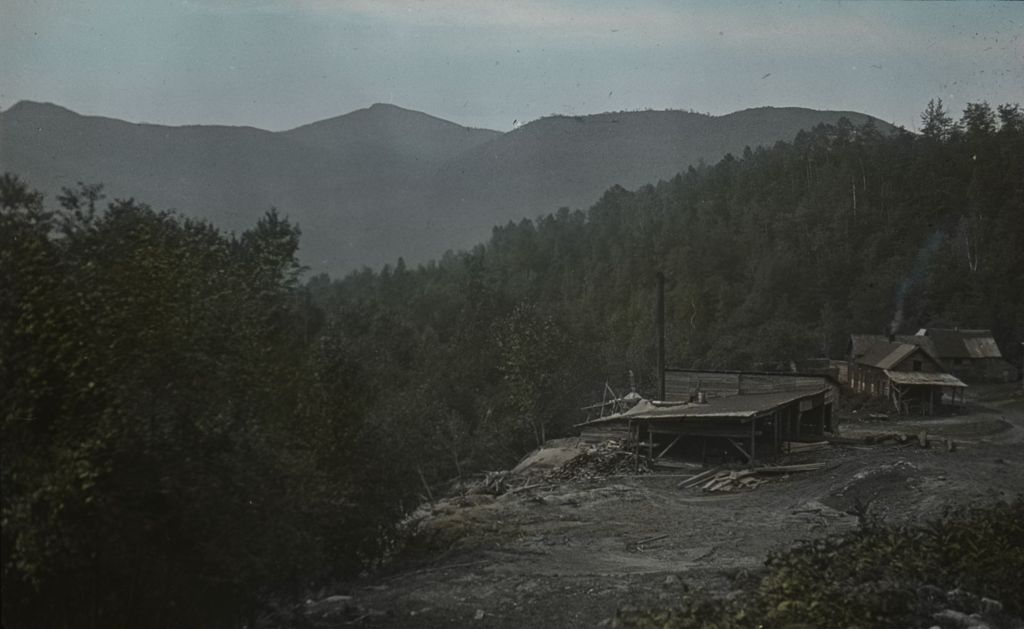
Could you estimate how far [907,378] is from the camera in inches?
1877

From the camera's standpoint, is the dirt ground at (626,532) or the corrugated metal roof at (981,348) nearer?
the dirt ground at (626,532)

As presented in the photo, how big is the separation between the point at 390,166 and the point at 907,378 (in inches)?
4099

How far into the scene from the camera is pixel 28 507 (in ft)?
32.1

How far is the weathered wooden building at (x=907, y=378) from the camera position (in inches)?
1871

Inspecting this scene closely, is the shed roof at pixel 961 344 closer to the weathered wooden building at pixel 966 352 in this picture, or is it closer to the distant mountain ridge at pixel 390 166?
the weathered wooden building at pixel 966 352

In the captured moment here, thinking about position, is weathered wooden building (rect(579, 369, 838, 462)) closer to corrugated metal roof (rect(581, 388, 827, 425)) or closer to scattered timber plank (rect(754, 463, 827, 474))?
corrugated metal roof (rect(581, 388, 827, 425))

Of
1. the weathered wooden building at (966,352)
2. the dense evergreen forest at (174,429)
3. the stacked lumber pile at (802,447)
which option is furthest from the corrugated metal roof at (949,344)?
the dense evergreen forest at (174,429)

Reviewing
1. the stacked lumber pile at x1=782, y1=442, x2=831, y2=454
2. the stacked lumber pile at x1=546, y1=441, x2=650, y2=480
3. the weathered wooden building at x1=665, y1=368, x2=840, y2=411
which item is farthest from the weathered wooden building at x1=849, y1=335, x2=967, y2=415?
the stacked lumber pile at x1=546, y1=441, x2=650, y2=480

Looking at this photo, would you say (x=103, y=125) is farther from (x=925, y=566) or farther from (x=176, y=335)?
(x=925, y=566)

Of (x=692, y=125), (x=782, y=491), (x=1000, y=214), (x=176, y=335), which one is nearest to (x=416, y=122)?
(x=692, y=125)

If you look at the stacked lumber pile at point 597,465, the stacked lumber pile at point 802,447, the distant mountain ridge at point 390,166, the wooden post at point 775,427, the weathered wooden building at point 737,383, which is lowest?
the stacked lumber pile at point 597,465

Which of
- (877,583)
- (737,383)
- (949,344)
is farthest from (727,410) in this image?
(949,344)

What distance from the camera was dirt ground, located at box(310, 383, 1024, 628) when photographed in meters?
14.9

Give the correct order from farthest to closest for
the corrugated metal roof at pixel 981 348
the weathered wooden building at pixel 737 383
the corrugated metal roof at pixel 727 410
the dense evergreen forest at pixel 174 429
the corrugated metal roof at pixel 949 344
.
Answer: the corrugated metal roof at pixel 981 348
the corrugated metal roof at pixel 949 344
the weathered wooden building at pixel 737 383
the corrugated metal roof at pixel 727 410
the dense evergreen forest at pixel 174 429
